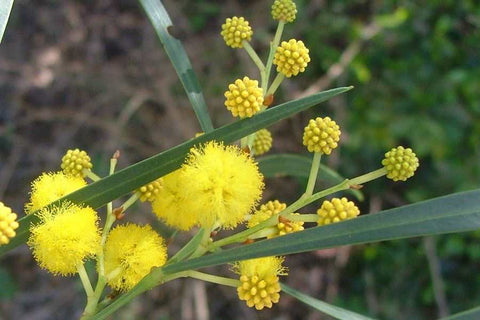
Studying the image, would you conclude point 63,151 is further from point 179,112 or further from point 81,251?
point 81,251

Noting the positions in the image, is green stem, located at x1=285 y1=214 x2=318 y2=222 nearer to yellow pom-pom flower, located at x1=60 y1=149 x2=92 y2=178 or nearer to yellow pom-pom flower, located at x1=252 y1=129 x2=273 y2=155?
yellow pom-pom flower, located at x1=252 y1=129 x2=273 y2=155

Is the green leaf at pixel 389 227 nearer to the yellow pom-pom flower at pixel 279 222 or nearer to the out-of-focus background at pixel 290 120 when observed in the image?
the yellow pom-pom flower at pixel 279 222

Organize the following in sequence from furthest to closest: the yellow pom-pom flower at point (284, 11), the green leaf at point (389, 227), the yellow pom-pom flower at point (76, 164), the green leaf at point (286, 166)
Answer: the green leaf at point (286, 166)
the yellow pom-pom flower at point (284, 11)
the yellow pom-pom flower at point (76, 164)
the green leaf at point (389, 227)

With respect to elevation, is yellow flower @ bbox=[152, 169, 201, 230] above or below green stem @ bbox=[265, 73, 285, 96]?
below

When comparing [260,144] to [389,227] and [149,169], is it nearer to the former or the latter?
[149,169]

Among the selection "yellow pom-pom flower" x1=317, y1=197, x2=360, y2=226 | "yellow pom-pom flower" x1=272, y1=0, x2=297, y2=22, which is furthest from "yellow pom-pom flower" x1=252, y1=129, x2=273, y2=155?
"yellow pom-pom flower" x1=317, y1=197, x2=360, y2=226

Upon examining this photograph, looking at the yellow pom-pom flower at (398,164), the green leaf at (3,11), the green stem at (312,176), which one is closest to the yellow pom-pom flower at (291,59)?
the green stem at (312,176)

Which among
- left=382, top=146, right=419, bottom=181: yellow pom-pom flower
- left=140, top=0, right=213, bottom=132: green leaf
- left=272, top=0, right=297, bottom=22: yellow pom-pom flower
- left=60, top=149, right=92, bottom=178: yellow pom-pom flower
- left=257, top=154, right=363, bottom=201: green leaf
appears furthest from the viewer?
left=257, top=154, right=363, bottom=201: green leaf
